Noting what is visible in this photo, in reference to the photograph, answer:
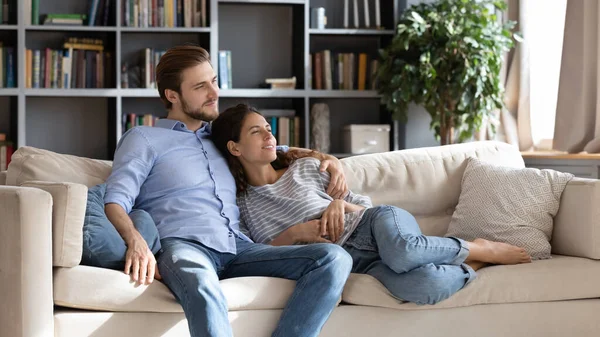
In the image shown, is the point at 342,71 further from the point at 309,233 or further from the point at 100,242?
the point at 100,242

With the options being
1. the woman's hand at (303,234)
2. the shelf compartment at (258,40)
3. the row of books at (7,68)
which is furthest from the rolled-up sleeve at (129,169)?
the shelf compartment at (258,40)

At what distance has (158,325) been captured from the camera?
2.33 metres

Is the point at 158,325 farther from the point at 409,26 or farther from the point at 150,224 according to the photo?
the point at 409,26

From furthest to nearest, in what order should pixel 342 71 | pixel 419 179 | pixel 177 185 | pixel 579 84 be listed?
pixel 342 71
pixel 579 84
pixel 419 179
pixel 177 185

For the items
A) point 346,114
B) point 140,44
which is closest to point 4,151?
point 140,44

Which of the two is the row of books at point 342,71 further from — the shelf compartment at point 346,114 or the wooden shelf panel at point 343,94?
the shelf compartment at point 346,114

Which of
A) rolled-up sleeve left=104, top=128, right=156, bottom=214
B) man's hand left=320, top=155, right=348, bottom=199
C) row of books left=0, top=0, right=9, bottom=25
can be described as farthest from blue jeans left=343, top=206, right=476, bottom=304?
row of books left=0, top=0, right=9, bottom=25

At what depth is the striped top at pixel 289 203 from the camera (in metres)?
2.73

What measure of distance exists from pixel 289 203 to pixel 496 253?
687 millimetres

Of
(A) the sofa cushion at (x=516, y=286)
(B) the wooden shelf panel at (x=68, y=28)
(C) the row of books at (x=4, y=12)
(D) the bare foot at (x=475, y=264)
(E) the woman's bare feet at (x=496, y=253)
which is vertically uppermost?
(C) the row of books at (x=4, y=12)

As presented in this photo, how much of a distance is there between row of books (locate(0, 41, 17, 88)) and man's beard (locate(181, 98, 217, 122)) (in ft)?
8.79

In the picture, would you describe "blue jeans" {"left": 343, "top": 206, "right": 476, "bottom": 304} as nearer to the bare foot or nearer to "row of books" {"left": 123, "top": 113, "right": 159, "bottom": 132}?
the bare foot

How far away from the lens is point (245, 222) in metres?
2.83

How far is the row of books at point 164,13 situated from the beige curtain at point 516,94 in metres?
1.95
